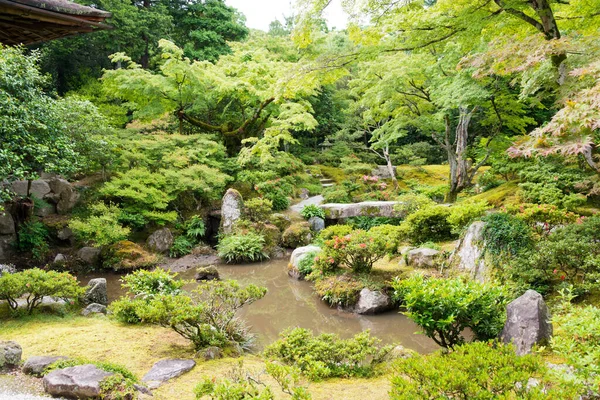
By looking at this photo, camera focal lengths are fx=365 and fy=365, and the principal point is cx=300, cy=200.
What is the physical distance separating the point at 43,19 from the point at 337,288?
6252 mm

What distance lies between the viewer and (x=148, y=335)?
5.15 meters

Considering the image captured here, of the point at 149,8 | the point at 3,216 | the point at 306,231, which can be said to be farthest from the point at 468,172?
the point at 149,8

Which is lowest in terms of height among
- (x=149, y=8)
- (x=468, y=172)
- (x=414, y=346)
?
(x=414, y=346)

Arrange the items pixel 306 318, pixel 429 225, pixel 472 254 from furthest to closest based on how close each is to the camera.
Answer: pixel 429 225 → pixel 306 318 → pixel 472 254

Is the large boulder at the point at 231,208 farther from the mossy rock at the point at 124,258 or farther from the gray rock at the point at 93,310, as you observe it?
the gray rock at the point at 93,310

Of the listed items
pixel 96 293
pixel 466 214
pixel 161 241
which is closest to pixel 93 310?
pixel 96 293

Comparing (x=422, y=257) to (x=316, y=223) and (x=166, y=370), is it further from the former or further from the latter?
(x=166, y=370)

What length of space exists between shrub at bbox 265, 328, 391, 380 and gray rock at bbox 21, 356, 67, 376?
7.40 feet

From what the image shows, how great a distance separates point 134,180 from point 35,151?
3.50 meters

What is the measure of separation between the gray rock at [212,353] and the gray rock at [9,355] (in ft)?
6.25

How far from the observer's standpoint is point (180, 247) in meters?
11.2

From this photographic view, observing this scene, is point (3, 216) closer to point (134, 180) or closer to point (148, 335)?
point (134, 180)

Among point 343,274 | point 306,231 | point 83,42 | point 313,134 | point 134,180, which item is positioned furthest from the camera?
point 313,134

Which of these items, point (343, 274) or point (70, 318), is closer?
point (70, 318)
